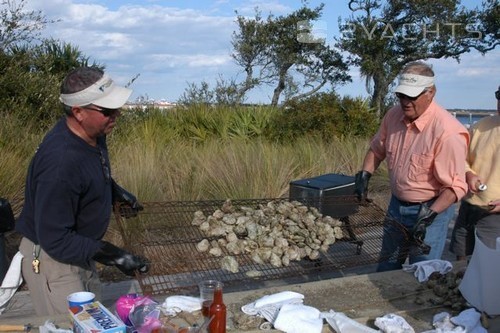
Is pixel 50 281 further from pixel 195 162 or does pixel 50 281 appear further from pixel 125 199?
pixel 195 162

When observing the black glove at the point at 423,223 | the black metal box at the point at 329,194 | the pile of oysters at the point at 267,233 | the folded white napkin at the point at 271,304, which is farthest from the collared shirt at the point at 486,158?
the folded white napkin at the point at 271,304

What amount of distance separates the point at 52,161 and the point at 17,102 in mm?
6797

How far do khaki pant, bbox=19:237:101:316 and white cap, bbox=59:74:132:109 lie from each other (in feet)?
2.62

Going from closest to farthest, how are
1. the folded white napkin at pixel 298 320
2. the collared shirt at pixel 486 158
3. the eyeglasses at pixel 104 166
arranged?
the folded white napkin at pixel 298 320
the eyeglasses at pixel 104 166
the collared shirt at pixel 486 158

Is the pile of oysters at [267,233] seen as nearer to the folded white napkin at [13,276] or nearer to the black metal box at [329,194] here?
the black metal box at [329,194]

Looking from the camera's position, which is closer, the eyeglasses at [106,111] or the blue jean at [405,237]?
the eyeglasses at [106,111]

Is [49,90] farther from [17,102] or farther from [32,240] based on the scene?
[32,240]

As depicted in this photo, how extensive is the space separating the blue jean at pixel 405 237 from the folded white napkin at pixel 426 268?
0.51ft

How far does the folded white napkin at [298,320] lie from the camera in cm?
245

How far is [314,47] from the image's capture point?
18.0 meters

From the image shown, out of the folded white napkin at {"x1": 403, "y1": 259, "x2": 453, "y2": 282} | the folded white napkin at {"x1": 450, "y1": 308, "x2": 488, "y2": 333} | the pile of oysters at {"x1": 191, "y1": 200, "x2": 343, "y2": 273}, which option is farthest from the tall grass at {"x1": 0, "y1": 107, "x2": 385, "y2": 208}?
the folded white napkin at {"x1": 450, "y1": 308, "x2": 488, "y2": 333}

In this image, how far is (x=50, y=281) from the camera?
8.83 feet

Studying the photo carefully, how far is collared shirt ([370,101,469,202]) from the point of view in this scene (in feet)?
11.0

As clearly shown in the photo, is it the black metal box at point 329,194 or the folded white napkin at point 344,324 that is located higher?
the black metal box at point 329,194
